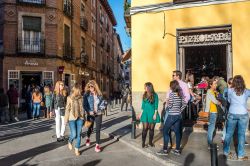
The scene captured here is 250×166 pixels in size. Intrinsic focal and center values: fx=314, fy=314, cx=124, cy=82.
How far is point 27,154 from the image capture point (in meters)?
7.32

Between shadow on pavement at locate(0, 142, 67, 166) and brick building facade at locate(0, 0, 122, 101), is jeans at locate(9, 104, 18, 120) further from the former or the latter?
shadow on pavement at locate(0, 142, 67, 166)

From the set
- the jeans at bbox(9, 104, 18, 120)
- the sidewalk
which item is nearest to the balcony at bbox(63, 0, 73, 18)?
the jeans at bbox(9, 104, 18, 120)

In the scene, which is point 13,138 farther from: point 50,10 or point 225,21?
point 50,10

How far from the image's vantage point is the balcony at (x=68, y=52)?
931 inches

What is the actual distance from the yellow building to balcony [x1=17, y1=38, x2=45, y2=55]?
12157mm

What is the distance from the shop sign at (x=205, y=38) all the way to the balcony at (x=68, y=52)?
46.8ft

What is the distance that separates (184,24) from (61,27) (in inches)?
570

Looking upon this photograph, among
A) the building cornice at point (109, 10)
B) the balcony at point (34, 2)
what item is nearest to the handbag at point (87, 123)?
the balcony at point (34, 2)

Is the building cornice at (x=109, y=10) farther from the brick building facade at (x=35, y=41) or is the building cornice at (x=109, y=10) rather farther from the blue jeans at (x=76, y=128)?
the blue jeans at (x=76, y=128)

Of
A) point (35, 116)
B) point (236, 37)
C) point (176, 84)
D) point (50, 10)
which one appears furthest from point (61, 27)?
point (176, 84)

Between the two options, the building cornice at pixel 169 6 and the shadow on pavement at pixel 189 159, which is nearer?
the shadow on pavement at pixel 189 159

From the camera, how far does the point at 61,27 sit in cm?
2306

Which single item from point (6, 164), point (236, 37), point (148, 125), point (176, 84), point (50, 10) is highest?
point (50, 10)

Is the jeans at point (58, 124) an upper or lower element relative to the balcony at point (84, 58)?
lower
